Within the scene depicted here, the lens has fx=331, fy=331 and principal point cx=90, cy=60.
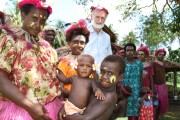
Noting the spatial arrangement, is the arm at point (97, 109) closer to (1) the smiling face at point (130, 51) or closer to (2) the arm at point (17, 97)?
(2) the arm at point (17, 97)

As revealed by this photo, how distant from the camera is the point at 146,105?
6.96 m

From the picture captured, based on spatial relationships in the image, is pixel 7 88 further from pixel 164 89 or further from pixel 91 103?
pixel 164 89

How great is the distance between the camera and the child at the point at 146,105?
6.91m

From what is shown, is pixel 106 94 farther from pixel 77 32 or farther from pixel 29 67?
pixel 77 32

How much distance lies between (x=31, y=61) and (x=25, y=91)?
22 cm

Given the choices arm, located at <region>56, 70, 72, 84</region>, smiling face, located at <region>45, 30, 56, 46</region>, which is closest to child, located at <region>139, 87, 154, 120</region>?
smiling face, located at <region>45, 30, 56, 46</region>

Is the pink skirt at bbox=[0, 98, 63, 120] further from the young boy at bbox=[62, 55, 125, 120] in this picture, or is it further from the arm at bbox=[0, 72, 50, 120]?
the young boy at bbox=[62, 55, 125, 120]

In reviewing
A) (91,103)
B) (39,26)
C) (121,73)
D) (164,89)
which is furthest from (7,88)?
(164,89)

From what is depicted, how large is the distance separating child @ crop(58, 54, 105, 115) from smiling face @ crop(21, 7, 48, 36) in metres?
0.63

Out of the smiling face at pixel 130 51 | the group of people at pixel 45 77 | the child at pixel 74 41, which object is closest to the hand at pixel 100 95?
the group of people at pixel 45 77

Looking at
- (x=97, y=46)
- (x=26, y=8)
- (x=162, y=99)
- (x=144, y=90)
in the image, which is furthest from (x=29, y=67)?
(x=162, y=99)

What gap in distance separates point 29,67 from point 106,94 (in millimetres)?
705

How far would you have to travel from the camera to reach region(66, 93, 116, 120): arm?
105 inches

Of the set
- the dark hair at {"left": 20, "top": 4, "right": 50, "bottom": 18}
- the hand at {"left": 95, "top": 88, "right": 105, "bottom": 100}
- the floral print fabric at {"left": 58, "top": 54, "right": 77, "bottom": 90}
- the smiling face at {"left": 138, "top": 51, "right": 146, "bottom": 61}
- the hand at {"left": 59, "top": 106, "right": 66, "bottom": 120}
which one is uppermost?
the dark hair at {"left": 20, "top": 4, "right": 50, "bottom": 18}
